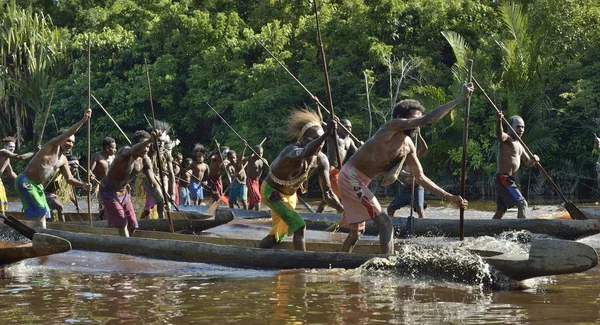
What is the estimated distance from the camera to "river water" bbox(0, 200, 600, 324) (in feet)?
21.7

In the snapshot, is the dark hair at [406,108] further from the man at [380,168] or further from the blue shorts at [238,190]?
the blue shorts at [238,190]

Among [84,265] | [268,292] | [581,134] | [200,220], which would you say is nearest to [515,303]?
[268,292]

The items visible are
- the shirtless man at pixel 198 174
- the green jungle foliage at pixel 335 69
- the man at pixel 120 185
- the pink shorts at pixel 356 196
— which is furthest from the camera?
the green jungle foliage at pixel 335 69

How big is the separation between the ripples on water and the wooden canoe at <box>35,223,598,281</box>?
4.5 inches

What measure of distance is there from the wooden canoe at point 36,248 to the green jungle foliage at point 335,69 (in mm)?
15577

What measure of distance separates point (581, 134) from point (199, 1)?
1543cm

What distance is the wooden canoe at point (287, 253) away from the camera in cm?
728

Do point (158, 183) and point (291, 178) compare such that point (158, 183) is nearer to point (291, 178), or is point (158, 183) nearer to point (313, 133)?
point (291, 178)

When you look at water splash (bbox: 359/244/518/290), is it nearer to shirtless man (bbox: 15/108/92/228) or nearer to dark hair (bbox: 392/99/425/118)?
dark hair (bbox: 392/99/425/118)

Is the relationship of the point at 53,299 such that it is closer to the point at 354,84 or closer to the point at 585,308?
the point at 585,308

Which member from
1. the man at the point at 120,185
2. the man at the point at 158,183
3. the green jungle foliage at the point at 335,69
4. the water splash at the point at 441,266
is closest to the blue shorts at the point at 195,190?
the man at the point at 158,183

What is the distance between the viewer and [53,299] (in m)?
7.69

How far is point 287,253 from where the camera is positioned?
8891 mm

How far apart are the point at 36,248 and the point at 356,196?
2875 millimetres
